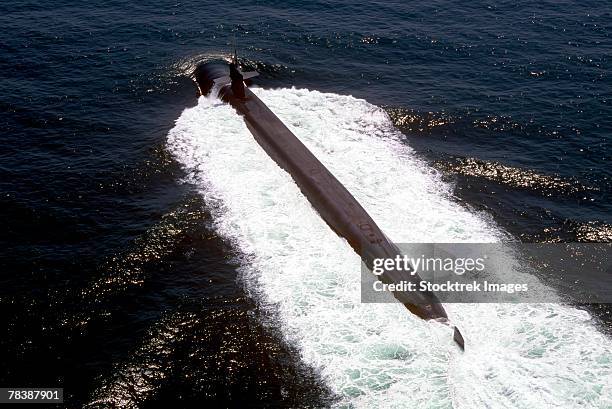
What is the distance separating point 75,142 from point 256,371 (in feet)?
114

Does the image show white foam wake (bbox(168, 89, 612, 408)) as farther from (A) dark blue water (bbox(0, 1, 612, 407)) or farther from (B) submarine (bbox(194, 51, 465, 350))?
(A) dark blue water (bbox(0, 1, 612, 407))

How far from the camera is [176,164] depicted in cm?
5253

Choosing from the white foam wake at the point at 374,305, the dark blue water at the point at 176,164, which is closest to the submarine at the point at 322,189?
the white foam wake at the point at 374,305

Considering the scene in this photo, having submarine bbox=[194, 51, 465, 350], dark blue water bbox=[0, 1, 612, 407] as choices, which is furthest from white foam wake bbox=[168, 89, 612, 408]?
dark blue water bbox=[0, 1, 612, 407]

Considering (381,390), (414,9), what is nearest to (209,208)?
(381,390)

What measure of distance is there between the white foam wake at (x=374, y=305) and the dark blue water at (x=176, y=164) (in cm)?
223

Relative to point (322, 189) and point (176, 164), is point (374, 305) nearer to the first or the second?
point (322, 189)

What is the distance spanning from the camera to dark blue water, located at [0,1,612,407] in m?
33.2

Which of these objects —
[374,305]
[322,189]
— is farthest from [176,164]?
[374,305]

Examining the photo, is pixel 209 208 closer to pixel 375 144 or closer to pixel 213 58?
pixel 375 144

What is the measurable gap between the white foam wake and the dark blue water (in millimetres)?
2235

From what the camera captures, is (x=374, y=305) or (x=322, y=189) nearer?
(x=374, y=305)

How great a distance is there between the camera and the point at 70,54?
72.4m

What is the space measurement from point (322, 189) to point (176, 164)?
15278 millimetres
